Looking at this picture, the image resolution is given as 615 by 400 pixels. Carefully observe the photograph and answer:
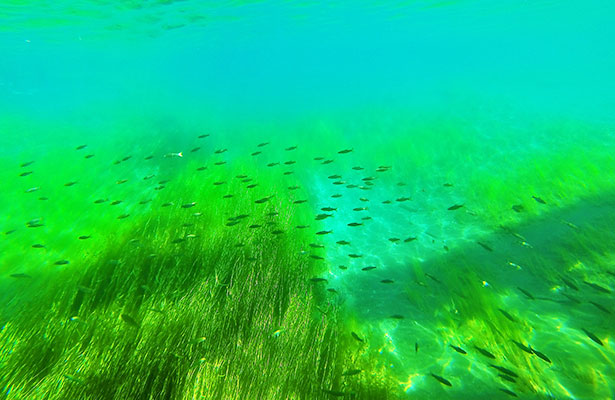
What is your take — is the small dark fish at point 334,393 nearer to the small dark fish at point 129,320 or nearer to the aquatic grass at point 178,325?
the aquatic grass at point 178,325

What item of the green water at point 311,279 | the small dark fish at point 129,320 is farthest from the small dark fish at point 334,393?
the small dark fish at point 129,320

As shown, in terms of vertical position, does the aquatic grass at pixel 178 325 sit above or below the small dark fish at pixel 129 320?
below

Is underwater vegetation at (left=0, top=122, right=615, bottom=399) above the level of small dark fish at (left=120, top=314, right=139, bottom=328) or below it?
below

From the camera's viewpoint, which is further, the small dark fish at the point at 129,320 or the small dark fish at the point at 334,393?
the small dark fish at the point at 129,320

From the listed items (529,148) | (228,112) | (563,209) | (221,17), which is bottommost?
(228,112)

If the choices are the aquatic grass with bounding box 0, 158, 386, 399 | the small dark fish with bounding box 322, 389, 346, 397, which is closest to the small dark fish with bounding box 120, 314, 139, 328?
the aquatic grass with bounding box 0, 158, 386, 399

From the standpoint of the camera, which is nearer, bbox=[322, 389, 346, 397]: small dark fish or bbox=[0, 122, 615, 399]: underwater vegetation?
bbox=[322, 389, 346, 397]: small dark fish

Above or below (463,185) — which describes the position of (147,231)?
above

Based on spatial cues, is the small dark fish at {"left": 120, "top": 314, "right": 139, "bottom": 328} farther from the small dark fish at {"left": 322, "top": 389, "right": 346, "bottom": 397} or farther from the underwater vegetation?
the small dark fish at {"left": 322, "top": 389, "right": 346, "bottom": 397}

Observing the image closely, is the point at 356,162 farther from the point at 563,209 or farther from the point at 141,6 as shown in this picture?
the point at 141,6

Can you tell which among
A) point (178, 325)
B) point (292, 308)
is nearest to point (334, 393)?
point (292, 308)

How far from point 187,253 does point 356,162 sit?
46.4ft

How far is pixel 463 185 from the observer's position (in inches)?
531

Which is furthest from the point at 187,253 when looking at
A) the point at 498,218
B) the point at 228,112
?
the point at 228,112
